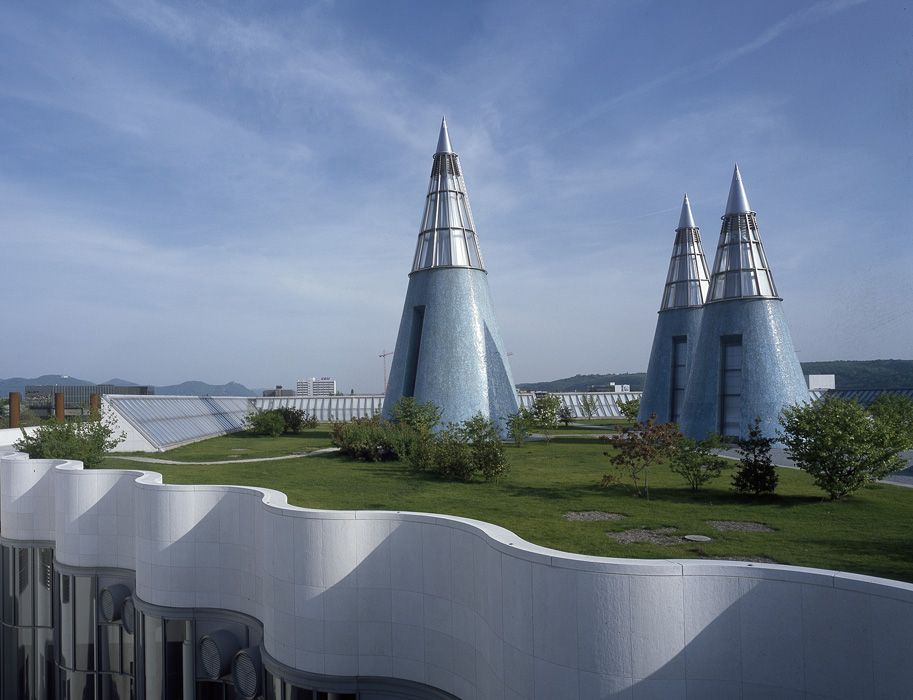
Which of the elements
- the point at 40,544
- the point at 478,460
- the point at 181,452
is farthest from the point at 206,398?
the point at 478,460

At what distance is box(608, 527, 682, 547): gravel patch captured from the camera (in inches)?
401

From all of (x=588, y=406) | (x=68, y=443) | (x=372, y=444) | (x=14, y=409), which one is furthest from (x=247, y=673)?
(x=588, y=406)

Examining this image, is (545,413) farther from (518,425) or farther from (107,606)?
(107,606)

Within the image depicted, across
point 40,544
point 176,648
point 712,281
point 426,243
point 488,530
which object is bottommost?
point 176,648

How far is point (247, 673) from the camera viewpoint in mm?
10883

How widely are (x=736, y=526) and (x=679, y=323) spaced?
25.7 meters

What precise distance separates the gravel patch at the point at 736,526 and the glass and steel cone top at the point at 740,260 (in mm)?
19208

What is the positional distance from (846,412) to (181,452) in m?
23.8

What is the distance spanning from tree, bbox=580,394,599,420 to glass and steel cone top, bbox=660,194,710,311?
21401 mm

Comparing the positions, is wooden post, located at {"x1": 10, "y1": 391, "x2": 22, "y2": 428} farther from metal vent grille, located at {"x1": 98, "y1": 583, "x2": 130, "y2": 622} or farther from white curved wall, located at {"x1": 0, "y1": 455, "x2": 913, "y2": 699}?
metal vent grille, located at {"x1": 98, "y1": 583, "x2": 130, "y2": 622}

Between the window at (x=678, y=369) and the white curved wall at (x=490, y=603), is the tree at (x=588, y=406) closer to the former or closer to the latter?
the window at (x=678, y=369)

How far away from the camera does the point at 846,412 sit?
13820 millimetres

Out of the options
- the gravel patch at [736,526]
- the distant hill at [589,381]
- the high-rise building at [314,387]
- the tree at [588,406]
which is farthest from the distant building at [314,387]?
the gravel patch at [736,526]

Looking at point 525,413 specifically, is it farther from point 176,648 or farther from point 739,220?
point 176,648
